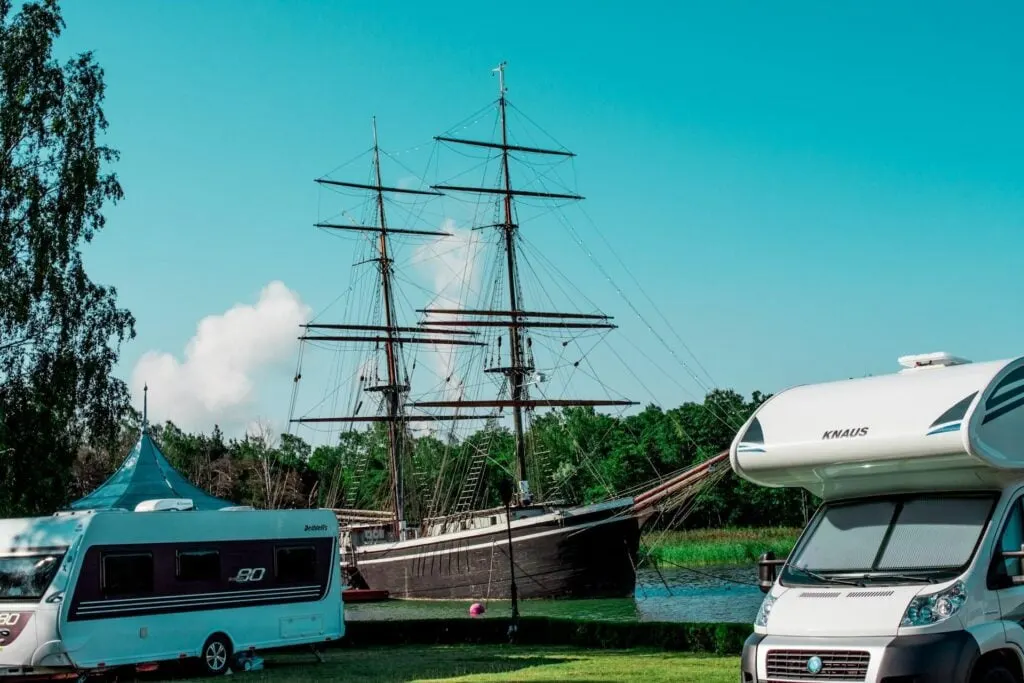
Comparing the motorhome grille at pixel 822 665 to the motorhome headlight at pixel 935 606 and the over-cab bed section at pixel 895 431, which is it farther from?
the over-cab bed section at pixel 895 431

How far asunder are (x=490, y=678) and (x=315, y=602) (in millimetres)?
5715

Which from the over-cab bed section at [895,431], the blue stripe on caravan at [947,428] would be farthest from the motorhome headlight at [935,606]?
the blue stripe on caravan at [947,428]

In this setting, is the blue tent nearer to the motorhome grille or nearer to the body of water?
the body of water

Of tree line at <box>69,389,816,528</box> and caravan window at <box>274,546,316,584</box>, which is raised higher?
tree line at <box>69,389,816,528</box>

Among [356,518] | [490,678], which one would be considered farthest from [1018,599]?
[356,518]

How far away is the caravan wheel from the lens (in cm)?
1875

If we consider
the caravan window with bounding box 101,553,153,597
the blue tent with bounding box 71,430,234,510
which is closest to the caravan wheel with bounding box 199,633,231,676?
the caravan window with bounding box 101,553,153,597

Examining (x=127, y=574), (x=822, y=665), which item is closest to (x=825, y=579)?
(x=822, y=665)

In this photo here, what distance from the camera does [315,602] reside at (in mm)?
20453

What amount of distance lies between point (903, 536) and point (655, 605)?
117ft

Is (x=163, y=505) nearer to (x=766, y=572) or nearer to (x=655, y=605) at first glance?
(x=766, y=572)

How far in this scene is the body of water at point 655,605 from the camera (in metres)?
38.3

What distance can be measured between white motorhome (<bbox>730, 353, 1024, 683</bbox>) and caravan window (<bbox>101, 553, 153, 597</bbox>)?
11163 millimetres

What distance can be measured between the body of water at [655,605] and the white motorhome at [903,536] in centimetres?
2495
